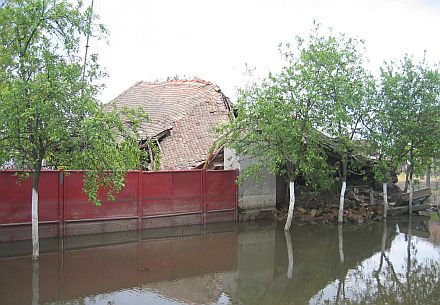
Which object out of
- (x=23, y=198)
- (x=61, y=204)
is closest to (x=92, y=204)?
(x=61, y=204)

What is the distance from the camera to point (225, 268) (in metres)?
11.5

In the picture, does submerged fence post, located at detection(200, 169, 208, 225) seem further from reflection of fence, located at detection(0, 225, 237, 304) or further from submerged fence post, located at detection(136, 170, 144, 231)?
submerged fence post, located at detection(136, 170, 144, 231)

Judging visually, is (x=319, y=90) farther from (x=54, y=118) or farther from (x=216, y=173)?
(x=54, y=118)

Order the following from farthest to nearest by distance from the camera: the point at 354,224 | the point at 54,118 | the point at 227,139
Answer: the point at 354,224 → the point at 227,139 → the point at 54,118

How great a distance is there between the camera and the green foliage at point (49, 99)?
9820 millimetres

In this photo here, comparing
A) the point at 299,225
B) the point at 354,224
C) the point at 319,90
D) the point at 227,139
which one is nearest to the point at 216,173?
the point at 227,139

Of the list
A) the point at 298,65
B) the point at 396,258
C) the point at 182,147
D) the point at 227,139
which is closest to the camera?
the point at 396,258

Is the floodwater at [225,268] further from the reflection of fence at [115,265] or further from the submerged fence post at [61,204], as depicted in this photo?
the submerged fence post at [61,204]

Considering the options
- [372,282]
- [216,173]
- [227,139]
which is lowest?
[372,282]

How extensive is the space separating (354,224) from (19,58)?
14219 mm

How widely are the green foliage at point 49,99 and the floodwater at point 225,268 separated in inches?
88.5

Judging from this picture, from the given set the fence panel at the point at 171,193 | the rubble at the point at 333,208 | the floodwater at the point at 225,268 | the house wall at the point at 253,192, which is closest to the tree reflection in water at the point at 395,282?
the floodwater at the point at 225,268

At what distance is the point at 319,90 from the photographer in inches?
617

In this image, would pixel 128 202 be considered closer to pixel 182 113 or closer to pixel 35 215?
pixel 35 215
